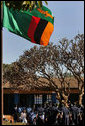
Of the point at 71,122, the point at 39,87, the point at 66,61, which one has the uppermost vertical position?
the point at 66,61

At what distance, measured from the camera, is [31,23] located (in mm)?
10852

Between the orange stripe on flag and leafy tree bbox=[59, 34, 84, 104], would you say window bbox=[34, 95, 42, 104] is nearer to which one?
leafy tree bbox=[59, 34, 84, 104]

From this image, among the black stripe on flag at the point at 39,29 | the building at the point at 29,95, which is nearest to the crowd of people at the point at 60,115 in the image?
the black stripe on flag at the point at 39,29

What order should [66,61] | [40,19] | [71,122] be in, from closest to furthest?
[40,19], [71,122], [66,61]

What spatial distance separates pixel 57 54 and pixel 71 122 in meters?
11.4

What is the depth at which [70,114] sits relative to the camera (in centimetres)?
1656

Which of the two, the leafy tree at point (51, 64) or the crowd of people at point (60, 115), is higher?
the leafy tree at point (51, 64)

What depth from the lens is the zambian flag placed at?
33.2 ft

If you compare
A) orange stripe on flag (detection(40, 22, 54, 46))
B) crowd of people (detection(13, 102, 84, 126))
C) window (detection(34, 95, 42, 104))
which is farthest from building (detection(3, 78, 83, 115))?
orange stripe on flag (detection(40, 22, 54, 46))

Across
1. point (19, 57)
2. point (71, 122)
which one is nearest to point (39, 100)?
point (19, 57)

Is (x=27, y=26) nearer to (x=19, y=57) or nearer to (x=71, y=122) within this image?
A: (x=71, y=122)

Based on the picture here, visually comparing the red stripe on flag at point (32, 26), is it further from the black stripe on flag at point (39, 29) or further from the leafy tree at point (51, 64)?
the leafy tree at point (51, 64)

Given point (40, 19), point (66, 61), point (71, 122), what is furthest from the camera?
point (66, 61)

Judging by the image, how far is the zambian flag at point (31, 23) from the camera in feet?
33.2
